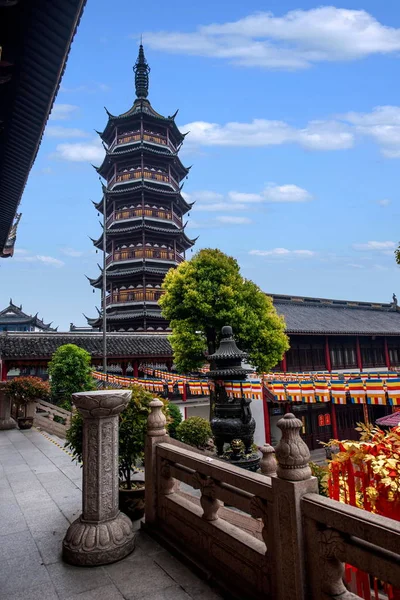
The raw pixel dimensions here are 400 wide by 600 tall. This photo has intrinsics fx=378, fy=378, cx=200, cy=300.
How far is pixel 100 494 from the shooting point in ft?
13.7

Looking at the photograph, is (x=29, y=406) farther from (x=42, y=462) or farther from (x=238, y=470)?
(x=238, y=470)

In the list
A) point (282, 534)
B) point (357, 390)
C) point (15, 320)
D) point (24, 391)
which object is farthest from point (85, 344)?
point (15, 320)

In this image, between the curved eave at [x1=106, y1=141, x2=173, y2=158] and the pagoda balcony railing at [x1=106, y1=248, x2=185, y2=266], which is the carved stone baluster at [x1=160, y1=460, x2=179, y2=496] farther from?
the curved eave at [x1=106, y1=141, x2=173, y2=158]

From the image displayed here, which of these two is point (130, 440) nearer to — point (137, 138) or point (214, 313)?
point (214, 313)

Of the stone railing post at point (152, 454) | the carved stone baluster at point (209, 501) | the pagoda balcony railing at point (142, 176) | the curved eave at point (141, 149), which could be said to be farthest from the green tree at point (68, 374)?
the curved eave at point (141, 149)

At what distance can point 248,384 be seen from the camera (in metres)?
13.5

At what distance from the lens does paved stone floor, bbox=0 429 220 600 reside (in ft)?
11.3

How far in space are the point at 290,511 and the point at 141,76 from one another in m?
44.2

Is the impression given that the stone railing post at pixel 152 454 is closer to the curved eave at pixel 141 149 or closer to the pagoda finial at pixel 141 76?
the curved eave at pixel 141 149

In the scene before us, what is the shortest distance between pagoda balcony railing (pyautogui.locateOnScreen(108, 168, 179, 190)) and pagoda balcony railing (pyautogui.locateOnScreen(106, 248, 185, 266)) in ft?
20.8

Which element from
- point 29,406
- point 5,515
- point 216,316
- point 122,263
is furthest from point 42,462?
point 122,263

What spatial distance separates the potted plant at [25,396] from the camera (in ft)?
42.9

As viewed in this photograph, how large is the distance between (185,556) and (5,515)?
3.16 meters

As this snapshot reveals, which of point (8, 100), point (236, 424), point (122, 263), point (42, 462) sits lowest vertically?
point (42, 462)
